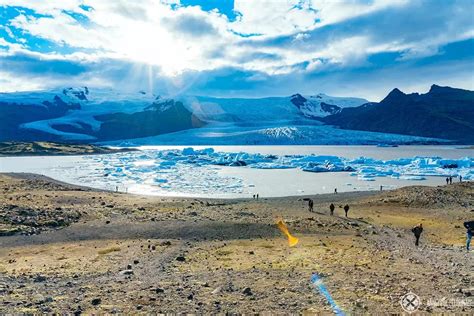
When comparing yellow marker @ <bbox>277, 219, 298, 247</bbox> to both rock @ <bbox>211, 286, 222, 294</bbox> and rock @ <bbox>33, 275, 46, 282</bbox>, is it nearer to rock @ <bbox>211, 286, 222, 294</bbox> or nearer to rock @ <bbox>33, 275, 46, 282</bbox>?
rock @ <bbox>211, 286, 222, 294</bbox>

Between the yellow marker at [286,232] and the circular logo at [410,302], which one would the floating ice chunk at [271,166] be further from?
the circular logo at [410,302]

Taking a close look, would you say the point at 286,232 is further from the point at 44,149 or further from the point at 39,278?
the point at 44,149

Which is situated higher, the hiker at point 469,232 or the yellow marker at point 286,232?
the hiker at point 469,232

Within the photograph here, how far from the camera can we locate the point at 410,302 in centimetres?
978

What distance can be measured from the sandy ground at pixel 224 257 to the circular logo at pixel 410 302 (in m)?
0.16

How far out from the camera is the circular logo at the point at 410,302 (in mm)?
9430

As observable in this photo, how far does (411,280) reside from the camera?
11.7m

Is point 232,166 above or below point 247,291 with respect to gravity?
above

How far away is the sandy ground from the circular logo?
164mm

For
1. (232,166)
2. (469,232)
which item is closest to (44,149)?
(232,166)

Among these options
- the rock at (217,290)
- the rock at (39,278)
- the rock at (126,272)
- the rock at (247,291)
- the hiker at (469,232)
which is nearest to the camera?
the rock at (247,291)

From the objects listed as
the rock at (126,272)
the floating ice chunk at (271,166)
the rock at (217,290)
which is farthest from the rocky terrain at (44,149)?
the rock at (217,290)

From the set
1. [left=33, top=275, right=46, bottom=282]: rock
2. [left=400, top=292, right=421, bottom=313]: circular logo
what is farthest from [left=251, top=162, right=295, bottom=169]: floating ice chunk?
[left=400, top=292, right=421, bottom=313]: circular logo

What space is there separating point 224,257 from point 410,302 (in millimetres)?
9078
